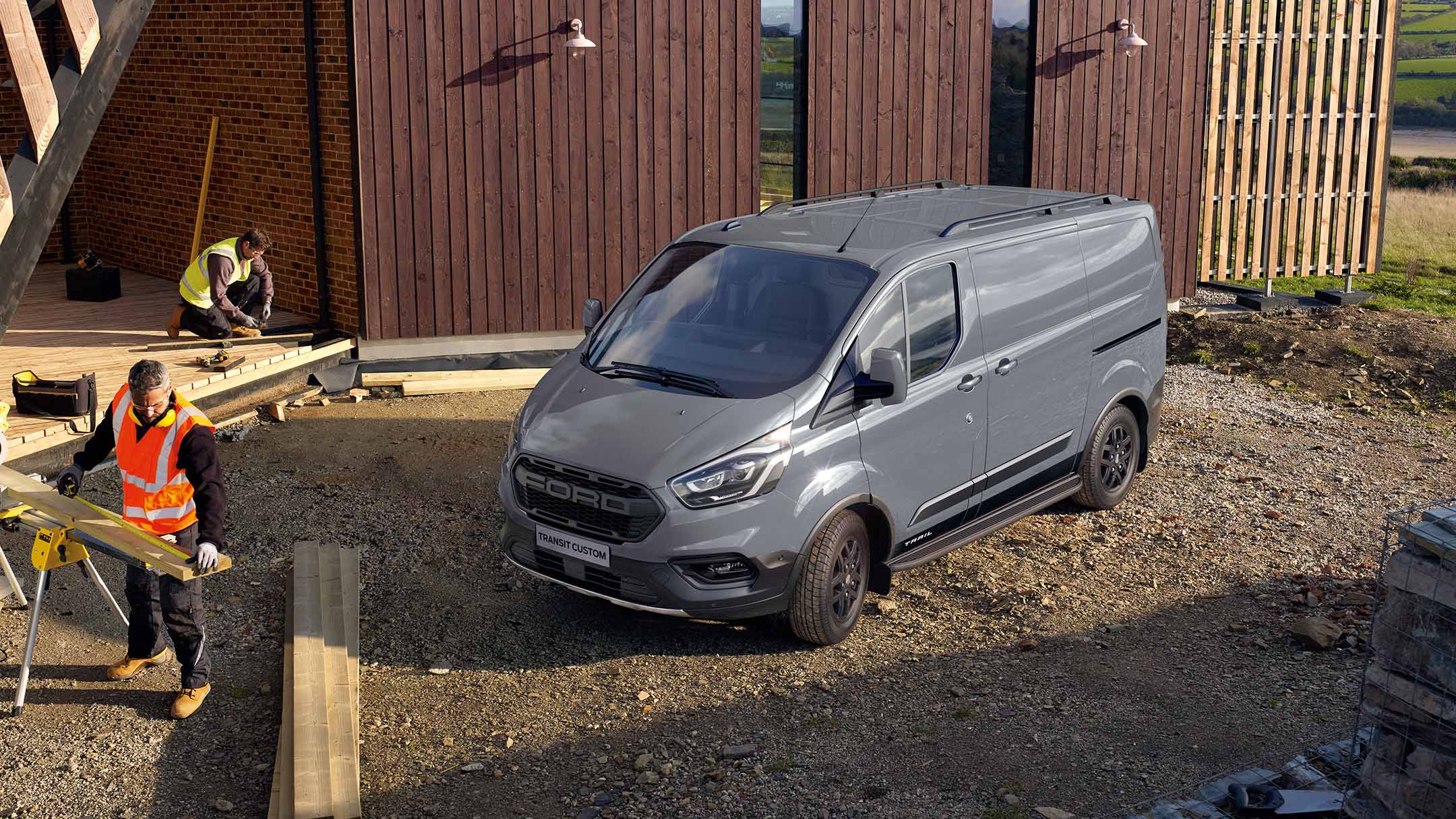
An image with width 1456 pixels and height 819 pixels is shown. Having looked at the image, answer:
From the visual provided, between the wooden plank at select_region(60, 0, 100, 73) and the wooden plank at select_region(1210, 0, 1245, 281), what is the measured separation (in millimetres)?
11807

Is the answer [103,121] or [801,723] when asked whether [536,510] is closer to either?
[801,723]

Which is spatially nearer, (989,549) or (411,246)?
(989,549)

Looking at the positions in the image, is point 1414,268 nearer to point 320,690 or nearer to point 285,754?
point 320,690

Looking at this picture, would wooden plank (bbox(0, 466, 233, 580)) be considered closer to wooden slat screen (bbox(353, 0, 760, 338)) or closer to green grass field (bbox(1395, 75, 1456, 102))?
wooden slat screen (bbox(353, 0, 760, 338))

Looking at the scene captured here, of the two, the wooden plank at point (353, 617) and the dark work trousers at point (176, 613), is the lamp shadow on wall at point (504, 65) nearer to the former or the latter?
the wooden plank at point (353, 617)

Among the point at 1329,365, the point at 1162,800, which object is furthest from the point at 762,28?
the point at 1162,800

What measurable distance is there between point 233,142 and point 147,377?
7.88m

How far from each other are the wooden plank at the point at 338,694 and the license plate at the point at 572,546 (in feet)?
3.82

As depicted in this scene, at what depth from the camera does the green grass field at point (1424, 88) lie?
59562mm

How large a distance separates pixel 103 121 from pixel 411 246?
586 cm

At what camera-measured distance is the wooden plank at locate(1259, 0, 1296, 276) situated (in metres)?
15.7

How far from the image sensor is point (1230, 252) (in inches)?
667

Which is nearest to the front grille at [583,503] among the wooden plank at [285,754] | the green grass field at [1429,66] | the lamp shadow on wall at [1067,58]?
the wooden plank at [285,754]

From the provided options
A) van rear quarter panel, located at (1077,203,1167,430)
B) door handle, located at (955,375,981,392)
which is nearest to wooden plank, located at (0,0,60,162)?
door handle, located at (955,375,981,392)
